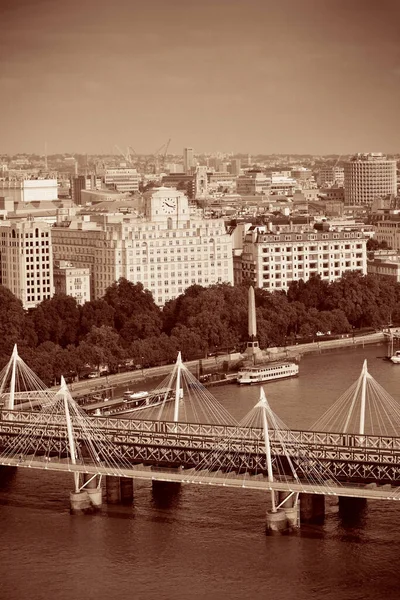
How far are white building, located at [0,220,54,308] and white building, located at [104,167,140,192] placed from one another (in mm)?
28820

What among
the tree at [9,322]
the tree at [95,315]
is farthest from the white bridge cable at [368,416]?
the tree at [95,315]

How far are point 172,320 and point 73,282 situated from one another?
3400mm

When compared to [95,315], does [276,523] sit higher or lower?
lower

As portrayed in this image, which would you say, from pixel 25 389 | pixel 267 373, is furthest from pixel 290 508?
pixel 267 373

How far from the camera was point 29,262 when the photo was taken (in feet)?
107

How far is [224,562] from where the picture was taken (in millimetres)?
16250

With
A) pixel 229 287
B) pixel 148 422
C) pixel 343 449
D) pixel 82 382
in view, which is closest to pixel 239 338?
pixel 229 287

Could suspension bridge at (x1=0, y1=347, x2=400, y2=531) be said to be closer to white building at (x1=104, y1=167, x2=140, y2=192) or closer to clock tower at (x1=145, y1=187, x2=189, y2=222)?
clock tower at (x1=145, y1=187, x2=189, y2=222)

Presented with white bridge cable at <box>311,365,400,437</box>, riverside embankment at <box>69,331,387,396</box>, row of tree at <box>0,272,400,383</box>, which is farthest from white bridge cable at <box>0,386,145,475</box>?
row of tree at <box>0,272,400,383</box>

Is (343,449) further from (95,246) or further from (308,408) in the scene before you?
(95,246)

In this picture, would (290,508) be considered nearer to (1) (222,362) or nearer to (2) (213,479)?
(2) (213,479)

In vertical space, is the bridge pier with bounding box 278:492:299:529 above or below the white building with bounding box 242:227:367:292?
below

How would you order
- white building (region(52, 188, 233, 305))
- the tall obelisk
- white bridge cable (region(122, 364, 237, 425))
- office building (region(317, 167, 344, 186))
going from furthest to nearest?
office building (region(317, 167, 344, 186)) < white building (region(52, 188, 233, 305)) < the tall obelisk < white bridge cable (region(122, 364, 237, 425))

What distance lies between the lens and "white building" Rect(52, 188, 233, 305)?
33094mm
